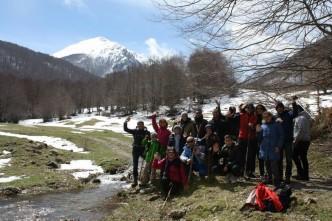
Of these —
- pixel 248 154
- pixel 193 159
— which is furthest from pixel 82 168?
pixel 248 154

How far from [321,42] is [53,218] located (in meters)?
9.58

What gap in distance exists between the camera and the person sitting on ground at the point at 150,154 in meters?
17.1

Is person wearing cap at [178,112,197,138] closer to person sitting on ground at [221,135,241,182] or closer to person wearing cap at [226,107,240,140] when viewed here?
person wearing cap at [226,107,240,140]

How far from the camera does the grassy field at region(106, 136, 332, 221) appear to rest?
1079 centimetres

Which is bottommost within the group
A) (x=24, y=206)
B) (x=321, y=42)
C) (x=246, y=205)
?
(x=24, y=206)

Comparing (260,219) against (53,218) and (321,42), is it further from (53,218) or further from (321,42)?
(53,218)

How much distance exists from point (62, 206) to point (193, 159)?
4.96m

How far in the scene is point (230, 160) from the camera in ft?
50.3

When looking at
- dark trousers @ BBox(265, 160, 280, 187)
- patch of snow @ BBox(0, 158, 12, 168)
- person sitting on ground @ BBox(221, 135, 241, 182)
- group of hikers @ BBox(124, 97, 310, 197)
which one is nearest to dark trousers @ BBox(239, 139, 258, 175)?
group of hikers @ BBox(124, 97, 310, 197)

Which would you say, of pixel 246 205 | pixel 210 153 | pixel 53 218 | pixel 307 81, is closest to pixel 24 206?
pixel 53 218

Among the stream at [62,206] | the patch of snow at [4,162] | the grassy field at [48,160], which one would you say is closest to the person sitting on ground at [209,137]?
the stream at [62,206]

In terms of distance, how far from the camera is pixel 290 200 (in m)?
11.3

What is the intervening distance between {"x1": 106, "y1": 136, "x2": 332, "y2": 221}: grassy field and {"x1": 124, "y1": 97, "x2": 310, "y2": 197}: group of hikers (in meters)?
0.54

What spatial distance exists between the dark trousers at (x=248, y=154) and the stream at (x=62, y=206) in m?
4.73
